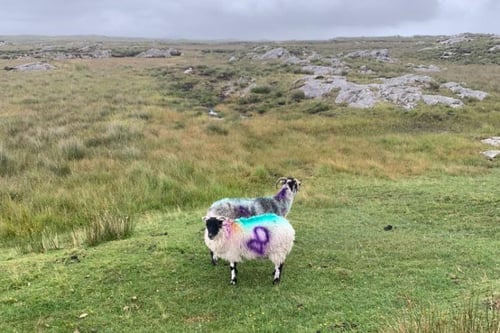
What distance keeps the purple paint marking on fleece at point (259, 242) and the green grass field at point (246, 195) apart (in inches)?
27.1

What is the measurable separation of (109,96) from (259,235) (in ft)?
105

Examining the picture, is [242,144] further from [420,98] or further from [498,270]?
[420,98]

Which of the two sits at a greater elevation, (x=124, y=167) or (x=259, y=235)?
(x=259, y=235)

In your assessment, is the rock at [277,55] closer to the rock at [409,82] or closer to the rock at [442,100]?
the rock at [409,82]

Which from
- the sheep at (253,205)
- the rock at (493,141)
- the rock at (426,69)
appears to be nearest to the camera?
the sheep at (253,205)

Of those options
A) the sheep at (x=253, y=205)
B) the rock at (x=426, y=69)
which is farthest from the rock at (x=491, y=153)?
the rock at (x=426, y=69)

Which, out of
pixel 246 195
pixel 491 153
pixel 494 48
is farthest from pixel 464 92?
pixel 494 48

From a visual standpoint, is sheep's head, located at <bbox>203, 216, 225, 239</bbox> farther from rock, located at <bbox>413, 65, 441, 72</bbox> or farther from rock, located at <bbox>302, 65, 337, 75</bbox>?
rock, located at <bbox>413, 65, 441, 72</bbox>

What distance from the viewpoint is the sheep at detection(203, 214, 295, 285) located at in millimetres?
7852

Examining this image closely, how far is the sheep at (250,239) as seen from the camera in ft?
25.8

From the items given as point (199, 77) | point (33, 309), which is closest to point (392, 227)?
point (33, 309)

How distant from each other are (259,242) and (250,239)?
161mm

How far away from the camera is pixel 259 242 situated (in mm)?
7828

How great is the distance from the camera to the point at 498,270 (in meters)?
8.41
